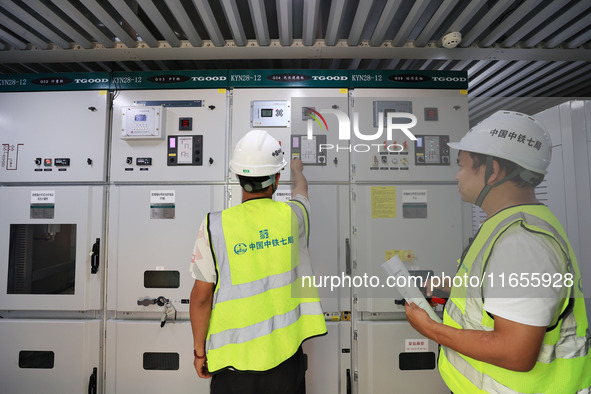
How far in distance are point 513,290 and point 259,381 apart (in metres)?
1.29

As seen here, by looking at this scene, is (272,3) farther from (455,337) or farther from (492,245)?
(455,337)

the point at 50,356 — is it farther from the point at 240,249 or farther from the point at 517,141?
the point at 517,141

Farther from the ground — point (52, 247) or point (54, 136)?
point (54, 136)

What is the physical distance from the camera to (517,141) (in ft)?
3.69

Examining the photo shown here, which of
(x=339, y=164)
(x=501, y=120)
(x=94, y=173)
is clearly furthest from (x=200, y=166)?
(x=501, y=120)

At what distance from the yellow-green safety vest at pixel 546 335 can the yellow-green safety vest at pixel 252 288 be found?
34.4 inches

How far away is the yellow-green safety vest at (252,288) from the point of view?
143 centimetres

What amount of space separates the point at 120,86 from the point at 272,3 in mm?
1607

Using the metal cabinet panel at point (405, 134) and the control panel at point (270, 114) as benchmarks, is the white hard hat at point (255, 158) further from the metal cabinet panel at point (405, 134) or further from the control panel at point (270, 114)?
the metal cabinet panel at point (405, 134)

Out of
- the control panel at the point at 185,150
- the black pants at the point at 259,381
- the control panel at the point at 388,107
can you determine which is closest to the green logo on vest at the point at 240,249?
the black pants at the point at 259,381

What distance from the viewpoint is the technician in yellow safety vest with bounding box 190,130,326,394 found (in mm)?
1434

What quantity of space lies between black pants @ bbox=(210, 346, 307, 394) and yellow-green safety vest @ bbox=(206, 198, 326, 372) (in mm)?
78

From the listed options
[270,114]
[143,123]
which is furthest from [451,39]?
[143,123]

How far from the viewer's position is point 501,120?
1178 mm
